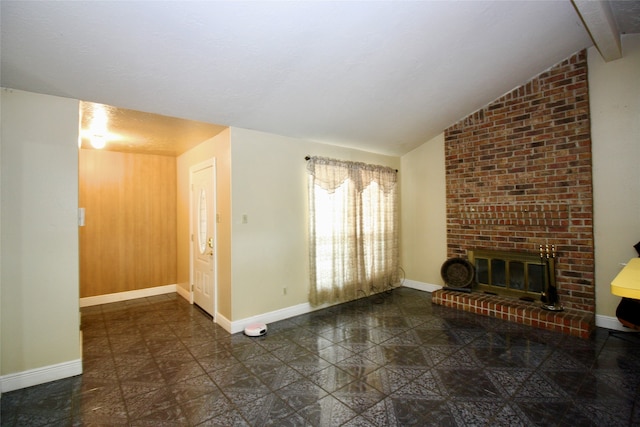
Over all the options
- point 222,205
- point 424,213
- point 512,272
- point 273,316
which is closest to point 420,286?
point 424,213

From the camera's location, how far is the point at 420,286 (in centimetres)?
510

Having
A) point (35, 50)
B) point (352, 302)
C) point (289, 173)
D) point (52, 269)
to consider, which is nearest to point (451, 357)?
point (352, 302)

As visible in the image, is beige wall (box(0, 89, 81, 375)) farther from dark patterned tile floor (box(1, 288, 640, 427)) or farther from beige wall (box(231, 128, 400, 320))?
beige wall (box(231, 128, 400, 320))

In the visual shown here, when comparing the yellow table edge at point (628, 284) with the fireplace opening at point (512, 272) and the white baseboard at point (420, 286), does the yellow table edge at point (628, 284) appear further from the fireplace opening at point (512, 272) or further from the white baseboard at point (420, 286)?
the white baseboard at point (420, 286)

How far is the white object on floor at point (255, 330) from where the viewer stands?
3236mm

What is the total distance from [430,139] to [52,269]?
5131mm

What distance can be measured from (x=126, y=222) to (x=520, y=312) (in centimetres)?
579

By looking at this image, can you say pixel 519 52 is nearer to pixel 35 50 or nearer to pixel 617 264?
pixel 617 264

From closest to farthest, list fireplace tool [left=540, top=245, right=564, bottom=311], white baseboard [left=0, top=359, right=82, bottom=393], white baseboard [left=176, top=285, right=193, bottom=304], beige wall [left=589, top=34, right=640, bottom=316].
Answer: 1. white baseboard [left=0, top=359, right=82, bottom=393]
2. beige wall [left=589, top=34, right=640, bottom=316]
3. fireplace tool [left=540, top=245, right=564, bottom=311]
4. white baseboard [left=176, top=285, right=193, bottom=304]

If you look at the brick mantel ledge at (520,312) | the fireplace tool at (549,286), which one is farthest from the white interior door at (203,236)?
the fireplace tool at (549,286)

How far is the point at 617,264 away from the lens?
10.7 ft

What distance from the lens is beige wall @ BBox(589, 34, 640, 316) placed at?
3.17 metres

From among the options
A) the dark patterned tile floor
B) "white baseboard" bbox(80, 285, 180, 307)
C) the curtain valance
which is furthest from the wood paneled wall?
the curtain valance

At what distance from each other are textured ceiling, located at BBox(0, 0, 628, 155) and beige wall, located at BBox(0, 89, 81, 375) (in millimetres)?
271
